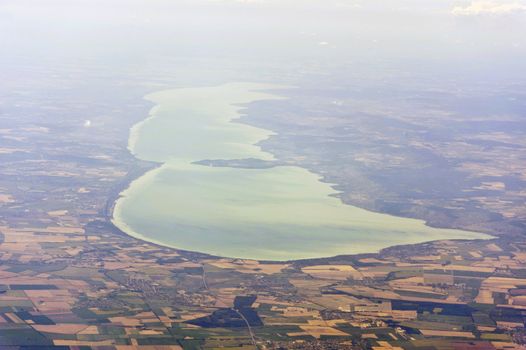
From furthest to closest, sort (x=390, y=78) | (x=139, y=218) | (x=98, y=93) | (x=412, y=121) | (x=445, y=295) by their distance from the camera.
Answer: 1. (x=390, y=78)
2. (x=98, y=93)
3. (x=412, y=121)
4. (x=139, y=218)
5. (x=445, y=295)

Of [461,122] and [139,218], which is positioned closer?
[139,218]

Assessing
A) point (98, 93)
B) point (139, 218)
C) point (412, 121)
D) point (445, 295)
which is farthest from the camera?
point (98, 93)

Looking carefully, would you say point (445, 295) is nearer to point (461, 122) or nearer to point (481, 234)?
point (481, 234)

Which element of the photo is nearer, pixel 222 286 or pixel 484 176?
pixel 222 286

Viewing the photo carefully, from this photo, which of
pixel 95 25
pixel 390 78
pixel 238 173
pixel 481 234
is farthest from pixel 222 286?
pixel 95 25

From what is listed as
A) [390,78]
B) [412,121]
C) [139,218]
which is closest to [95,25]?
[390,78]

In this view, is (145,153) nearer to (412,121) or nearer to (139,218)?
(139,218)
